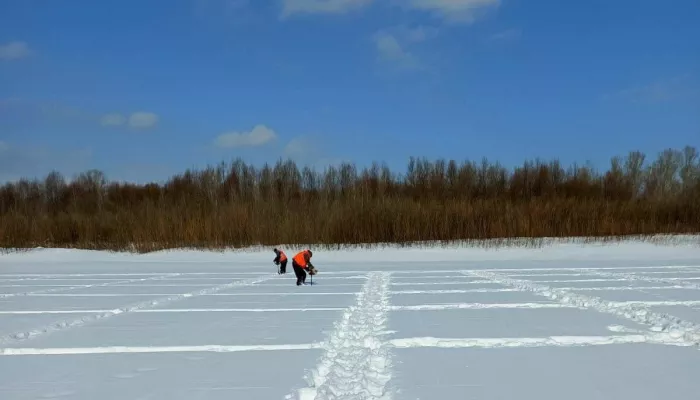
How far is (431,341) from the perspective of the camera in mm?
4656

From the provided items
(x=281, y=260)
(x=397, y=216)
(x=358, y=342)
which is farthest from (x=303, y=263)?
(x=397, y=216)

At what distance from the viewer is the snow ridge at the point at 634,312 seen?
189 inches

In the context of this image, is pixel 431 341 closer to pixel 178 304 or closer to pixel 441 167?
pixel 178 304

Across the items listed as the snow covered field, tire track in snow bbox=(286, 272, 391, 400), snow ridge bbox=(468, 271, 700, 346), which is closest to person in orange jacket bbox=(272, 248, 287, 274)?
the snow covered field

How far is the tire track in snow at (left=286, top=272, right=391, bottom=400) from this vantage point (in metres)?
3.25

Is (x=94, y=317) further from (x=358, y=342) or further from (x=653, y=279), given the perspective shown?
(x=653, y=279)

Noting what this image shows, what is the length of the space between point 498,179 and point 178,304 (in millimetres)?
24518

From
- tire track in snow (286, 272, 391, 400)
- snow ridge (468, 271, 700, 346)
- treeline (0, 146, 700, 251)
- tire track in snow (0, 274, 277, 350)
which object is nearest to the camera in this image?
tire track in snow (286, 272, 391, 400)

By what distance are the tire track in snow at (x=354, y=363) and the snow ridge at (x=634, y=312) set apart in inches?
94.1

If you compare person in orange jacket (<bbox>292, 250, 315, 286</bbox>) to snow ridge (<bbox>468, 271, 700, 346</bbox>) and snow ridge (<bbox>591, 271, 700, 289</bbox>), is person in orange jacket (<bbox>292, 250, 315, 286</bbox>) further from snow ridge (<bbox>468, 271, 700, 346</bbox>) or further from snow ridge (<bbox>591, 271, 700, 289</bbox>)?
snow ridge (<bbox>591, 271, 700, 289</bbox>)

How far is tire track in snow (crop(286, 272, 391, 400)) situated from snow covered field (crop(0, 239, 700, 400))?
0.05 feet

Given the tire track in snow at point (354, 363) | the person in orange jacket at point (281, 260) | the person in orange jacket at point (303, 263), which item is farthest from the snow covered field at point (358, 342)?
the person in orange jacket at point (281, 260)

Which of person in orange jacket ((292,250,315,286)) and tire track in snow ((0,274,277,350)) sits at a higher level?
person in orange jacket ((292,250,315,286))

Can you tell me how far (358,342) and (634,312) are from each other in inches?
124
